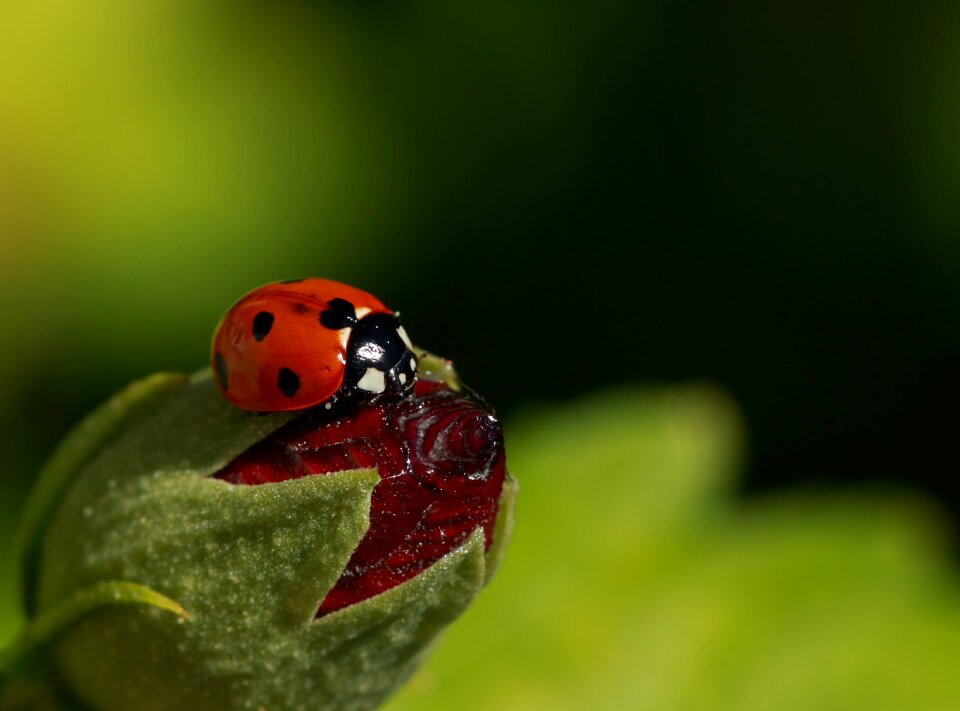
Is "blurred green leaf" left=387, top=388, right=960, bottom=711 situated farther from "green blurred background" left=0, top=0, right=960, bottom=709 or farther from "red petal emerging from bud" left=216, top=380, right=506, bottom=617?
"red petal emerging from bud" left=216, top=380, right=506, bottom=617

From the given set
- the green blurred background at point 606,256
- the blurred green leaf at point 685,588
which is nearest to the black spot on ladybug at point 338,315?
the blurred green leaf at point 685,588

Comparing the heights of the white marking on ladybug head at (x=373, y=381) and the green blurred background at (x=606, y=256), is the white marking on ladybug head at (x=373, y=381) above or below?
above

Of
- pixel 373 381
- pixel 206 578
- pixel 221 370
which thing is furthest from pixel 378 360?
pixel 206 578

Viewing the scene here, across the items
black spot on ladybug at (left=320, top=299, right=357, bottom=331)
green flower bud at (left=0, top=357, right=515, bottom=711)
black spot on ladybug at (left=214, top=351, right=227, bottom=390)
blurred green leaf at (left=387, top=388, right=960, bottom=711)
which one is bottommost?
blurred green leaf at (left=387, top=388, right=960, bottom=711)

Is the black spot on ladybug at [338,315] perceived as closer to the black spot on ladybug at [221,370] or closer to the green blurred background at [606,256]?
the black spot on ladybug at [221,370]

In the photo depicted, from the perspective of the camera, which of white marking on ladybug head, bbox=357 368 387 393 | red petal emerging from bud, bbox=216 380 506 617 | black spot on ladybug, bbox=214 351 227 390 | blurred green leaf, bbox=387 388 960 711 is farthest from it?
blurred green leaf, bbox=387 388 960 711

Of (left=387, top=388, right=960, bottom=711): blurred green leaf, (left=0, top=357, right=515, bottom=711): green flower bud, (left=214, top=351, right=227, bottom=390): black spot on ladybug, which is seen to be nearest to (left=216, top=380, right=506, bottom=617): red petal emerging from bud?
Result: (left=0, top=357, right=515, bottom=711): green flower bud

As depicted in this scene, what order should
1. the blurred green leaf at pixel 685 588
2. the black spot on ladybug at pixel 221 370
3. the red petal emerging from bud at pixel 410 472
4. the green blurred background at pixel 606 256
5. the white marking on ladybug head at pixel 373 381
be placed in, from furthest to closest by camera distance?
the green blurred background at pixel 606 256, the blurred green leaf at pixel 685 588, the black spot on ladybug at pixel 221 370, the white marking on ladybug head at pixel 373 381, the red petal emerging from bud at pixel 410 472

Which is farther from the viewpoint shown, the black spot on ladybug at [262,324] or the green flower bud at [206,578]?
the black spot on ladybug at [262,324]
